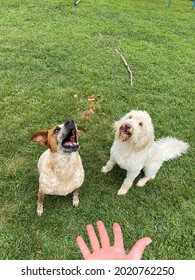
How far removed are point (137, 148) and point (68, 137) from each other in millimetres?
926

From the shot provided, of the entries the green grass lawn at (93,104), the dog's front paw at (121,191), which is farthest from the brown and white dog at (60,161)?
the dog's front paw at (121,191)

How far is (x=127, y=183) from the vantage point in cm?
361

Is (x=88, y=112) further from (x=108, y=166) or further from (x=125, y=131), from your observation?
(x=125, y=131)

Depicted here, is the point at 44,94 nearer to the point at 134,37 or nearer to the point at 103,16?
the point at 134,37

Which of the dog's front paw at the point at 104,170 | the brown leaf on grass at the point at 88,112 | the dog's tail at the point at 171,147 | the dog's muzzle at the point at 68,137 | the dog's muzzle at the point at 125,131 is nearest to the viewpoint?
the dog's muzzle at the point at 68,137

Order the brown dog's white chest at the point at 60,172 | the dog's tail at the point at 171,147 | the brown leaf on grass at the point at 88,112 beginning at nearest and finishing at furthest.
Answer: the brown dog's white chest at the point at 60,172, the dog's tail at the point at 171,147, the brown leaf on grass at the point at 88,112

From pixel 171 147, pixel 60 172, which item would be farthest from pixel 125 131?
pixel 171 147

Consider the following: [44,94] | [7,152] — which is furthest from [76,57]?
[7,152]

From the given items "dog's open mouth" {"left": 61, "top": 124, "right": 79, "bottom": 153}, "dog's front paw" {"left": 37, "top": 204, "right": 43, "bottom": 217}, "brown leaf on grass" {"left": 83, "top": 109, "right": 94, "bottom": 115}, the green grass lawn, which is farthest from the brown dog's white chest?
"brown leaf on grass" {"left": 83, "top": 109, "right": 94, "bottom": 115}

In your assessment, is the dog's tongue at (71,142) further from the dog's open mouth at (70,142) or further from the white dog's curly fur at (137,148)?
the white dog's curly fur at (137,148)

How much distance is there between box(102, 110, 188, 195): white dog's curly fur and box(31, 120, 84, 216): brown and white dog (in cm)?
51

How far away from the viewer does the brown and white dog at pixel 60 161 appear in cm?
265

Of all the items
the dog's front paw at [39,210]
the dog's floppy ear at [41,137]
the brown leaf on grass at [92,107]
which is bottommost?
the dog's front paw at [39,210]

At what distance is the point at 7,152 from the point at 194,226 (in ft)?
8.64
